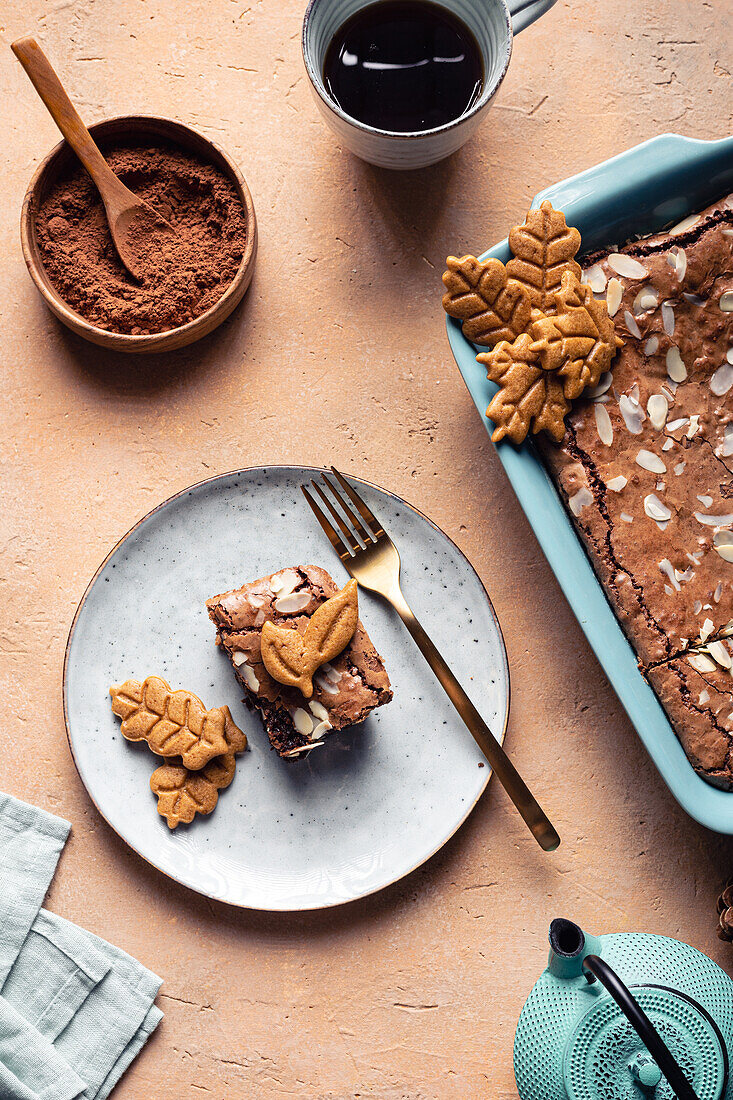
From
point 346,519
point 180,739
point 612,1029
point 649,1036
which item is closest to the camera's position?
point 649,1036

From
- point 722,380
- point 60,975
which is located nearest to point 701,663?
point 722,380

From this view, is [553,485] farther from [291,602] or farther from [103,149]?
[103,149]

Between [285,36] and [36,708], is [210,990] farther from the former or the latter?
[285,36]

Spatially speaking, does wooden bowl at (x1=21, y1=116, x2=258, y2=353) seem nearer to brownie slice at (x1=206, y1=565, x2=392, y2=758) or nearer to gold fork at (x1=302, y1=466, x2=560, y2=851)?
gold fork at (x1=302, y1=466, x2=560, y2=851)

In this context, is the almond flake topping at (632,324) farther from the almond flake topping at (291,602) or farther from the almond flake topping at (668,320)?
the almond flake topping at (291,602)

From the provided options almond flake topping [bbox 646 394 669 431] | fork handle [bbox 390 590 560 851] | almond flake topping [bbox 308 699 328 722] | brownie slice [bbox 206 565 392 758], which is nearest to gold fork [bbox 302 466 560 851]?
fork handle [bbox 390 590 560 851]

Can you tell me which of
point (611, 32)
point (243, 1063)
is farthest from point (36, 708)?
point (611, 32)
